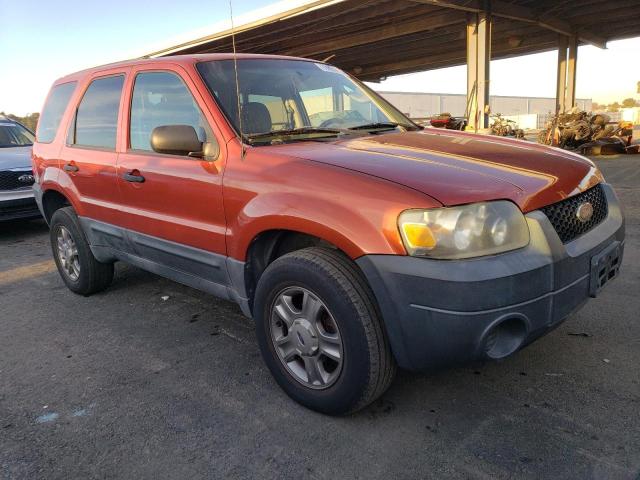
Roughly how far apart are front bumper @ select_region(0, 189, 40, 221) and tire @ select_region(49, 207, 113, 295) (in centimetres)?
302

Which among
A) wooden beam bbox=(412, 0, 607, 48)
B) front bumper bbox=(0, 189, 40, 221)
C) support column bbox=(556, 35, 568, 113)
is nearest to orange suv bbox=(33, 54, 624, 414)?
front bumper bbox=(0, 189, 40, 221)

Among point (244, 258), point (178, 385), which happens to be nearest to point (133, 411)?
point (178, 385)

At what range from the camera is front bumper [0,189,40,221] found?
684 centimetres

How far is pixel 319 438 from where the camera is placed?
2.24 metres

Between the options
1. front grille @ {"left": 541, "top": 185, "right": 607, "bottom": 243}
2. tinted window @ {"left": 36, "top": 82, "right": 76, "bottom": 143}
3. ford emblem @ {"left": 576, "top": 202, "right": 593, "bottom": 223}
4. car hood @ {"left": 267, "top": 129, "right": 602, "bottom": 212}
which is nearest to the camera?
car hood @ {"left": 267, "top": 129, "right": 602, "bottom": 212}

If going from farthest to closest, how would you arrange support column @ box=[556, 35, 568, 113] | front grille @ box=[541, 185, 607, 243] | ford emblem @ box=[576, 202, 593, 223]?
support column @ box=[556, 35, 568, 113]
ford emblem @ box=[576, 202, 593, 223]
front grille @ box=[541, 185, 607, 243]

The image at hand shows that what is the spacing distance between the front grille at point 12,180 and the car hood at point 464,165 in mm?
5932

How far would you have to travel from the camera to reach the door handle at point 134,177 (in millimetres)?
3176

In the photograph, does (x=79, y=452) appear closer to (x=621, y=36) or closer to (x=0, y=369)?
(x=0, y=369)

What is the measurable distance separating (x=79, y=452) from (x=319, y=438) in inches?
41.2

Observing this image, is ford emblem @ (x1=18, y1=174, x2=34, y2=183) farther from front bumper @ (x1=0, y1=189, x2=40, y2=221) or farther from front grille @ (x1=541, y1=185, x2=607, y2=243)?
front grille @ (x1=541, y1=185, x2=607, y2=243)

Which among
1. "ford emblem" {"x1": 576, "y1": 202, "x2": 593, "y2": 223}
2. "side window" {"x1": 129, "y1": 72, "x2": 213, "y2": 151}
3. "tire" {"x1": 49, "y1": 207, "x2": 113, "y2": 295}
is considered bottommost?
"tire" {"x1": 49, "y1": 207, "x2": 113, "y2": 295}

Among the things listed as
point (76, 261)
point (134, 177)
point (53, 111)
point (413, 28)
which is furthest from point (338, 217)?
point (413, 28)

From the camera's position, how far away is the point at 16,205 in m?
6.89
